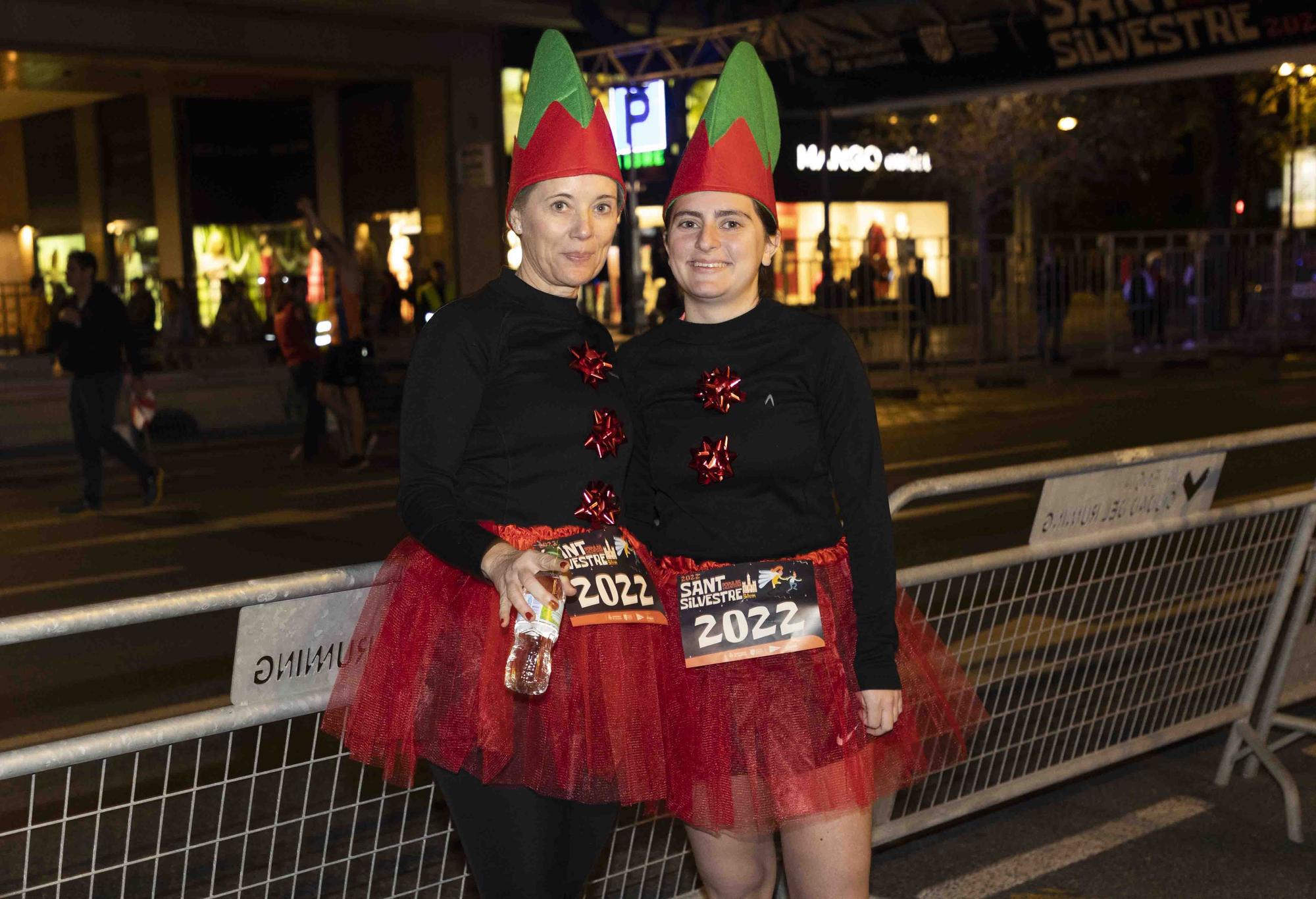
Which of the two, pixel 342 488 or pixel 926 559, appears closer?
pixel 926 559

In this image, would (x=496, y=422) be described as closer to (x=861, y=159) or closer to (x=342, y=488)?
(x=342, y=488)

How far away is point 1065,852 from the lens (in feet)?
14.9

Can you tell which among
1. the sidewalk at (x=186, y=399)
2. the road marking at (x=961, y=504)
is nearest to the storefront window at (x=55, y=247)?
the sidewalk at (x=186, y=399)

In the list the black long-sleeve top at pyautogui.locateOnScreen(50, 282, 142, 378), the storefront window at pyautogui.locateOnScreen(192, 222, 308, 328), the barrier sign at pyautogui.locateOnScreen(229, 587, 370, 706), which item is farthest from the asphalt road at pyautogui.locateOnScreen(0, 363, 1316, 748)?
the storefront window at pyautogui.locateOnScreen(192, 222, 308, 328)

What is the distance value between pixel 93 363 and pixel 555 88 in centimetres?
993

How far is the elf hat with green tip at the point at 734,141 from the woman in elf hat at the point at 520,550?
22 cm

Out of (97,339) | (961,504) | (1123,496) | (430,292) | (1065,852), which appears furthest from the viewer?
(430,292)

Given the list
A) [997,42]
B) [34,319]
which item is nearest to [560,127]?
[997,42]

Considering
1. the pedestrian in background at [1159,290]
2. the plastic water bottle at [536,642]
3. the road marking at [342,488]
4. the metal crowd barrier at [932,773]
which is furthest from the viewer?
the pedestrian in background at [1159,290]

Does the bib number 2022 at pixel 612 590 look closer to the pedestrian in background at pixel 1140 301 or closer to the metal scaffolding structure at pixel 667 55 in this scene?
the metal scaffolding structure at pixel 667 55

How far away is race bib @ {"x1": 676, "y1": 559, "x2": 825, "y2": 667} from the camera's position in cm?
275

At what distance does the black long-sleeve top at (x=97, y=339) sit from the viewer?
11.6m

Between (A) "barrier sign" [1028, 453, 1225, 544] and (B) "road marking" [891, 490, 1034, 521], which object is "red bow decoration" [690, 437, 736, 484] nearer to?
(A) "barrier sign" [1028, 453, 1225, 544]

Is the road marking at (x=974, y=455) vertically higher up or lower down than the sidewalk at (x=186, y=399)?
lower down
